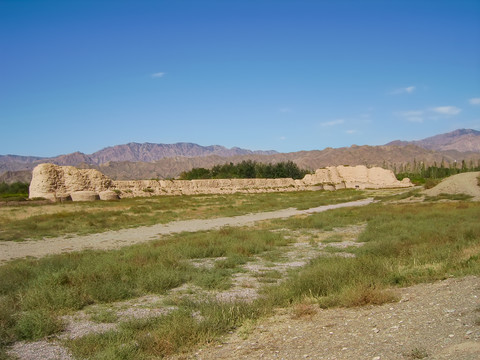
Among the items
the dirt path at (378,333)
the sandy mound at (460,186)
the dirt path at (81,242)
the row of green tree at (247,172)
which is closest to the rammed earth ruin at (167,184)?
the row of green tree at (247,172)

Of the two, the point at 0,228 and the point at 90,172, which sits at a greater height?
the point at 90,172

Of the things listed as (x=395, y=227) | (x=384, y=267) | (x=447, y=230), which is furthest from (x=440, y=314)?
(x=395, y=227)

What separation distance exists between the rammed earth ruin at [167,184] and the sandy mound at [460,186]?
34.9 m

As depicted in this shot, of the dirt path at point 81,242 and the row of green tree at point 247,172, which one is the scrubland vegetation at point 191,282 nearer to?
the dirt path at point 81,242

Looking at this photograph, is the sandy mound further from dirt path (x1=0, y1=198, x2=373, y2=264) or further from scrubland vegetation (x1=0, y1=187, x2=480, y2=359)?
dirt path (x1=0, y1=198, x2=373, y2=264)

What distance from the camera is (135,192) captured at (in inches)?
2222

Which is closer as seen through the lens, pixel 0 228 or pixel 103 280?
pixel 103 280

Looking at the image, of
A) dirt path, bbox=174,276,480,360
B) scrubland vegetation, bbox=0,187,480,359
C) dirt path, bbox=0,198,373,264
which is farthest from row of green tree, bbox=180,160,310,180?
dirt path, bbox=174,276,480,360

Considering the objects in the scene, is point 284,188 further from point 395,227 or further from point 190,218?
point 395,227

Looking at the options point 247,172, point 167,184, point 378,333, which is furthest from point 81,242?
point 247,172

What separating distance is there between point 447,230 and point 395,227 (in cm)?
281

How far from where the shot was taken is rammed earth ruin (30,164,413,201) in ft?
161

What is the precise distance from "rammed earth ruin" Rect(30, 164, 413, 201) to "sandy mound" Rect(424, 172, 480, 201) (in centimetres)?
3490

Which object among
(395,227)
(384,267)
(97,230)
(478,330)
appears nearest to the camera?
(478,330)
